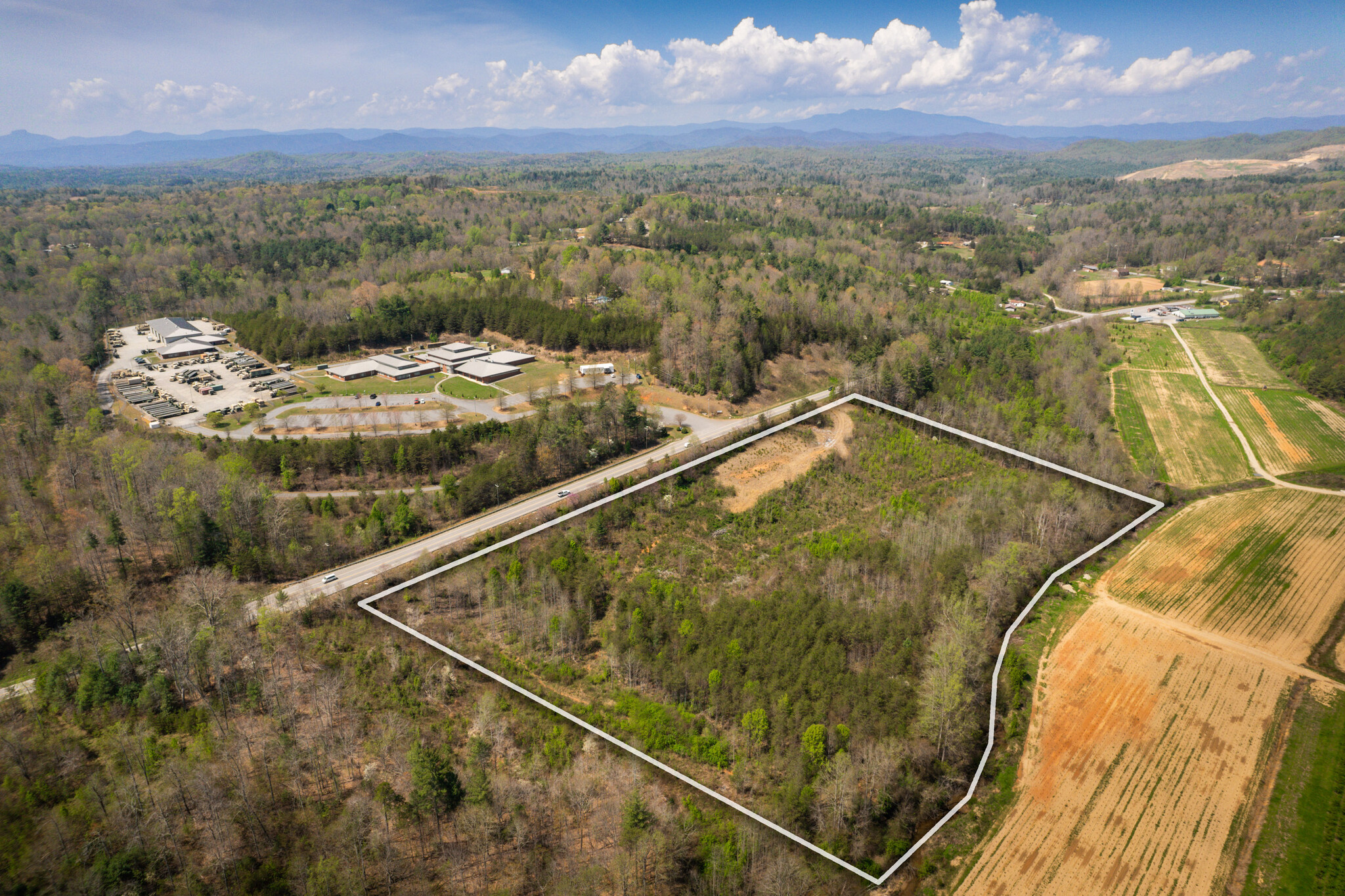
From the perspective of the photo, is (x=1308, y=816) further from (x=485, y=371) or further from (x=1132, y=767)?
(x=485, y=371)

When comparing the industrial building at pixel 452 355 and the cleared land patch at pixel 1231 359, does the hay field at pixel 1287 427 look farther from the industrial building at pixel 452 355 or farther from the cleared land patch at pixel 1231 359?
the industrial building at pixel 452 355

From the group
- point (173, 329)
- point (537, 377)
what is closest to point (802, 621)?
point (537, 377)

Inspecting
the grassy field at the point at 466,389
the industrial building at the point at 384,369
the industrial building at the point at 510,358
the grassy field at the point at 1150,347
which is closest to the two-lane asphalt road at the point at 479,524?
the grassy field at the point at 466,389

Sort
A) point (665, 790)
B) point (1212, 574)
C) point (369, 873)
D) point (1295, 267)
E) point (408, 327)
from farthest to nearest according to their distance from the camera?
point (1295, 267) < point (408, 327) < point (1212, 574) < point (665, 790) < point (369, 873)

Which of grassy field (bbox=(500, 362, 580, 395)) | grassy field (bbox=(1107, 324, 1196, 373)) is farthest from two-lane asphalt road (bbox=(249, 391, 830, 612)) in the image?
grassy field (bbox=(1107, 324, 1196, 373))

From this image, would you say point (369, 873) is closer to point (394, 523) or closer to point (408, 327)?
point (394, 523)

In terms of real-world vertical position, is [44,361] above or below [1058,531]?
above

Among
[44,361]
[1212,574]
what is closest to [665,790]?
[1212,574]
